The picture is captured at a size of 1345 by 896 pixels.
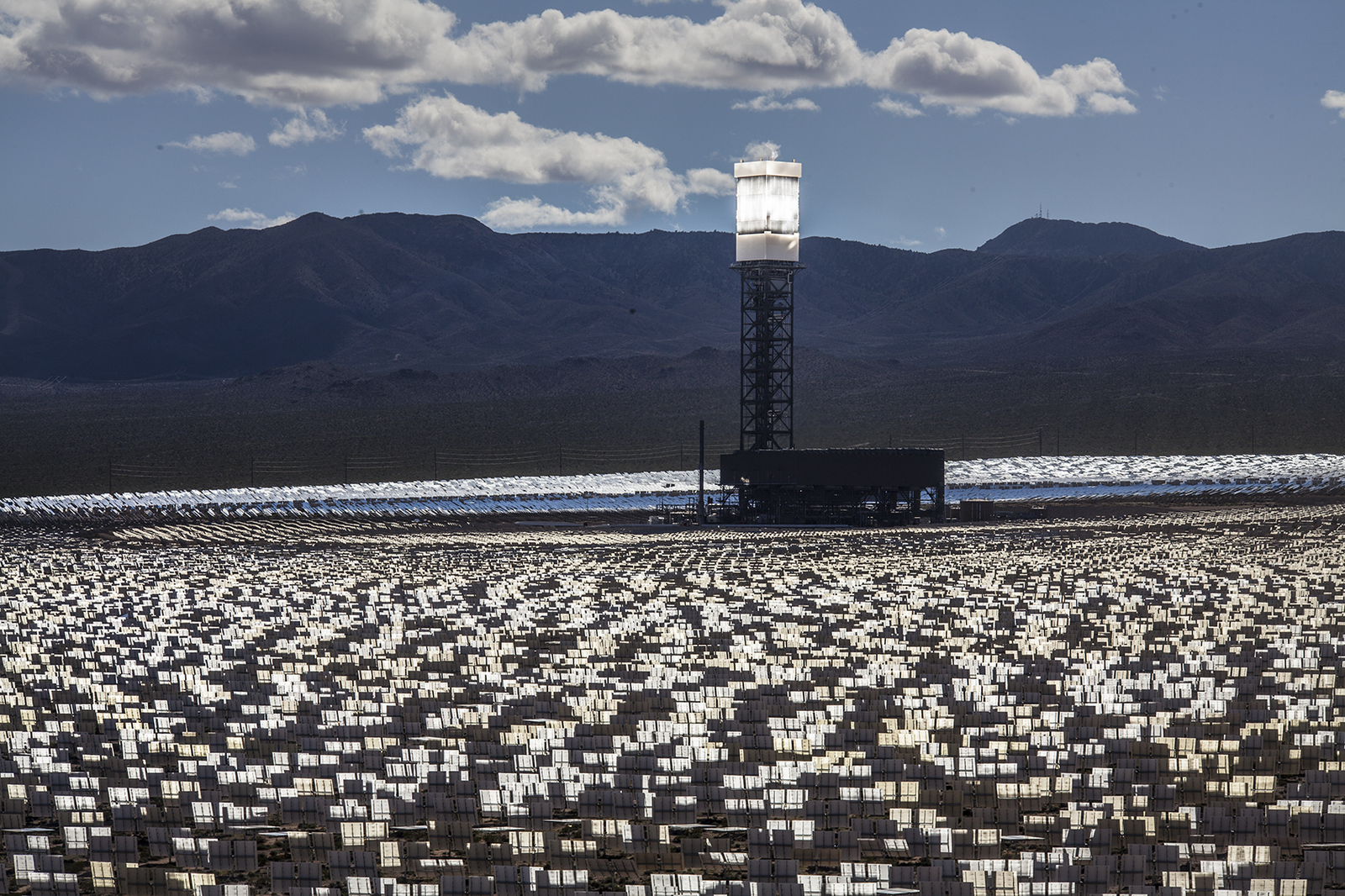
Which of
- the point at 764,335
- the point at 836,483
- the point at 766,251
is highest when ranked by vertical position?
the point at 766,251

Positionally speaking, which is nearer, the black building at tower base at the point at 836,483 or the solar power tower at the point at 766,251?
the black building at tower base at the point at 836,483

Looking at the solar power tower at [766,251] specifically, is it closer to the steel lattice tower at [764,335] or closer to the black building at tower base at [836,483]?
the steel lattice tower at [764,335]

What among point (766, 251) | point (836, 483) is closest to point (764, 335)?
point (766, 251)

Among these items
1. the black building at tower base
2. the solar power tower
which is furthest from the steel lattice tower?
the black building at tower base

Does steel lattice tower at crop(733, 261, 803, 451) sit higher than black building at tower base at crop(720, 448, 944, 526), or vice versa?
steel lattice tower at crop(733, 261, 803, 451)

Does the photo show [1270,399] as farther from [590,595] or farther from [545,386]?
[590,595]

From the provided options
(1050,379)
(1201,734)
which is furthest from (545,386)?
(1201,734)

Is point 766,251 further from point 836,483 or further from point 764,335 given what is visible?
point 836,483

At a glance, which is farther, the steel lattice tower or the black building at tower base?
the steel lattice tower

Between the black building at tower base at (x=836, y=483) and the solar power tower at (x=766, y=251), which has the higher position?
the solar power tower at (x=766, y=251)

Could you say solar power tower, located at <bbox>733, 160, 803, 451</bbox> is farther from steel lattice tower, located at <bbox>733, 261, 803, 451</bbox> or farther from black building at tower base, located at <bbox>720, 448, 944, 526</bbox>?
black building at tower base, located at <bbox>720, 448, 944, 526</bbox>

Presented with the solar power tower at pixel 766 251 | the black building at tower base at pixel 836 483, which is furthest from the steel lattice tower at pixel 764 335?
the black building at tower base at pixel 836 483
